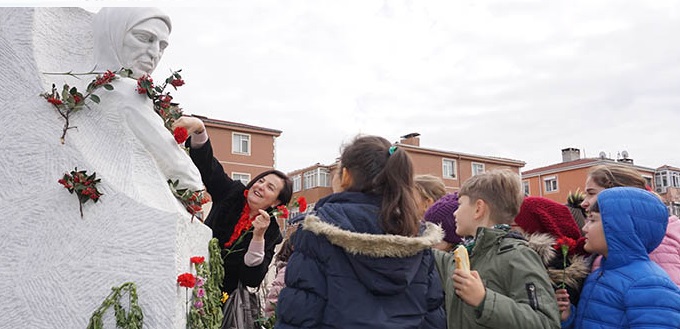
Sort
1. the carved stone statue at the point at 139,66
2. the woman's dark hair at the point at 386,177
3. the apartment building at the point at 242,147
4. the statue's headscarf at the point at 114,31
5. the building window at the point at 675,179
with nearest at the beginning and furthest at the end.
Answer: the woman's dark hair at the point at 386,177, the carved stone statue at the point at 139,66, the statue's headscarf at the point at 114,31, the apartment building at the point at 242,147, the building window at the point at 675,179

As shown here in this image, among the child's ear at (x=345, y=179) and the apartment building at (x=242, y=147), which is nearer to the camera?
the child's ear at (x=345, y=179)

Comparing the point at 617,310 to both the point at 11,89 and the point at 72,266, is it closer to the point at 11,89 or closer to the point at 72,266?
the point at 72,266

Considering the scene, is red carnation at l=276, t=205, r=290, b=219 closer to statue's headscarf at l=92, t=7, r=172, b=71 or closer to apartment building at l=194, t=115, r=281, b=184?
statue's headscarf at l=92, t=7, r=172, b=71

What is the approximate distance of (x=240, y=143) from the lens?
27766mm

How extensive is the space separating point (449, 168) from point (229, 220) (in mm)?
30978

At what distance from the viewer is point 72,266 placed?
237 centimetres

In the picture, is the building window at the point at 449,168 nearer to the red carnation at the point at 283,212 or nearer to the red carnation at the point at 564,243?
the red carnation at the point at 283,212

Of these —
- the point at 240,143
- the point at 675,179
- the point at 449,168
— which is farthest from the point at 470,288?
the point at 675,179

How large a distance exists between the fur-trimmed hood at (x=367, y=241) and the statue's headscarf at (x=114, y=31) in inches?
59.3

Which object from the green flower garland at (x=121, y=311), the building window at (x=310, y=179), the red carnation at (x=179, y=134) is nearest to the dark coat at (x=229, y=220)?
the red carnation at (x=179, y=134)

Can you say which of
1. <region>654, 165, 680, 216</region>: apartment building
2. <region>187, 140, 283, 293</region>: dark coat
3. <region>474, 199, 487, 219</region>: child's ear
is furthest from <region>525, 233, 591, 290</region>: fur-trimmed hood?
<region>654, 165, 680, 216</region>: apartment building

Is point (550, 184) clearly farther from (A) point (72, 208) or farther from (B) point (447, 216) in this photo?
(A) point (72, 208)

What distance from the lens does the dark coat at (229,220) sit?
10.3 feet

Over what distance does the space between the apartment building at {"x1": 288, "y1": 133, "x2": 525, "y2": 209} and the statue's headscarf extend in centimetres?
2844
